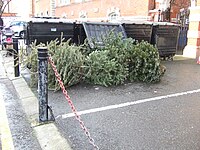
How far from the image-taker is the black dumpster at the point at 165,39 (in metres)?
10.8

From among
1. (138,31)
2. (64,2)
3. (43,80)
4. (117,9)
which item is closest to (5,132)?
(43,80)

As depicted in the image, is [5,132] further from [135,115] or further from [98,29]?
[98,29]

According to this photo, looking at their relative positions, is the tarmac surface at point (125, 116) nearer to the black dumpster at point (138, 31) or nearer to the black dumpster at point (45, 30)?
the black dumpster at point (45, 30)

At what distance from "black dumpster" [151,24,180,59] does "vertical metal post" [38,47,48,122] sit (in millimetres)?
6988

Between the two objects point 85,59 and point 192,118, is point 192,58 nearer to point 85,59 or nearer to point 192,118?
point 85,59

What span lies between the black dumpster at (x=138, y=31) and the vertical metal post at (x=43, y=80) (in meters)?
5.99

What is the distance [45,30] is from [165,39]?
15.5 ft

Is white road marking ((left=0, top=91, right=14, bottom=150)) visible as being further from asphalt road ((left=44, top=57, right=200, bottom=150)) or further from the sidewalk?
asphalt road ((left=44, top=57, right=200, bottom=150))

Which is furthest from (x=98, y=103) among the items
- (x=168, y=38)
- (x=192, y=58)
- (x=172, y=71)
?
(x=192, y=58)

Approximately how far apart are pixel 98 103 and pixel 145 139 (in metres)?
1.76

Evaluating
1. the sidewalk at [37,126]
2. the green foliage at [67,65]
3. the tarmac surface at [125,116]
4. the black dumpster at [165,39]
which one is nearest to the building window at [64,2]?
the black dumpster at [165,39]

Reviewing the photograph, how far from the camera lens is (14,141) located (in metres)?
4.03

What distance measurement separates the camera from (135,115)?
4863mm

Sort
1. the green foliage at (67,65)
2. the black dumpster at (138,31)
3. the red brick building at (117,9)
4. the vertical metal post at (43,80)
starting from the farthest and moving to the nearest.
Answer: the red brick building at (117,9) → the black dumpster at (138,31) → the green foliage at (67,65) → the vertical metal post at (43,80)
